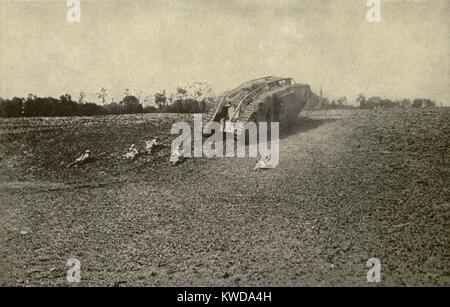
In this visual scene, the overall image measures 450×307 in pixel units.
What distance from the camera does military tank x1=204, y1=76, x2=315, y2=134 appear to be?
1573 cm

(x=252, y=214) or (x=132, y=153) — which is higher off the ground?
(x=132, y=153)

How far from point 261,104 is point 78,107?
13.4 metres

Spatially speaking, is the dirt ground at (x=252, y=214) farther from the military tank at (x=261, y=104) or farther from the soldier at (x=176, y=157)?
the military tank at (x=261, y=104)

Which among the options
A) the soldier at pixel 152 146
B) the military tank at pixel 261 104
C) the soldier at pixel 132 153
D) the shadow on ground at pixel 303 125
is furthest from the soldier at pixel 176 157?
the shadow on ground at pixel 303 125

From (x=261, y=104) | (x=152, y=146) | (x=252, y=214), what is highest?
(x=261, y=104)

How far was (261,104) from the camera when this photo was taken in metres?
15.6

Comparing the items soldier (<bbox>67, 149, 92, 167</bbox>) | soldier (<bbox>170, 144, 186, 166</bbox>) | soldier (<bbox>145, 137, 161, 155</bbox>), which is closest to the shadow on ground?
soldier (<bbox>170, 144, 186, 166</bbox>)

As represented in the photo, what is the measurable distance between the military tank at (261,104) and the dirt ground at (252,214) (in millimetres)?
1139

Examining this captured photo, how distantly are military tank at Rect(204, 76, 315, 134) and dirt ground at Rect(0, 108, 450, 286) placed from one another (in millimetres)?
1139

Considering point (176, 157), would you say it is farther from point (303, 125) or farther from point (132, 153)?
point (303, 125)

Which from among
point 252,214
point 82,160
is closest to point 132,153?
point 82,160

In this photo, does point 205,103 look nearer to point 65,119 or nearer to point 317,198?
→ point 65,119

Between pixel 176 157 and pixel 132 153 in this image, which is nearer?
pixel 176 157

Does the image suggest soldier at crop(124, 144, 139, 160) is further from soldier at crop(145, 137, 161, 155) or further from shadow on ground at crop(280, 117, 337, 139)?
shadow on ground at crop(280, 117, 337, 139)
